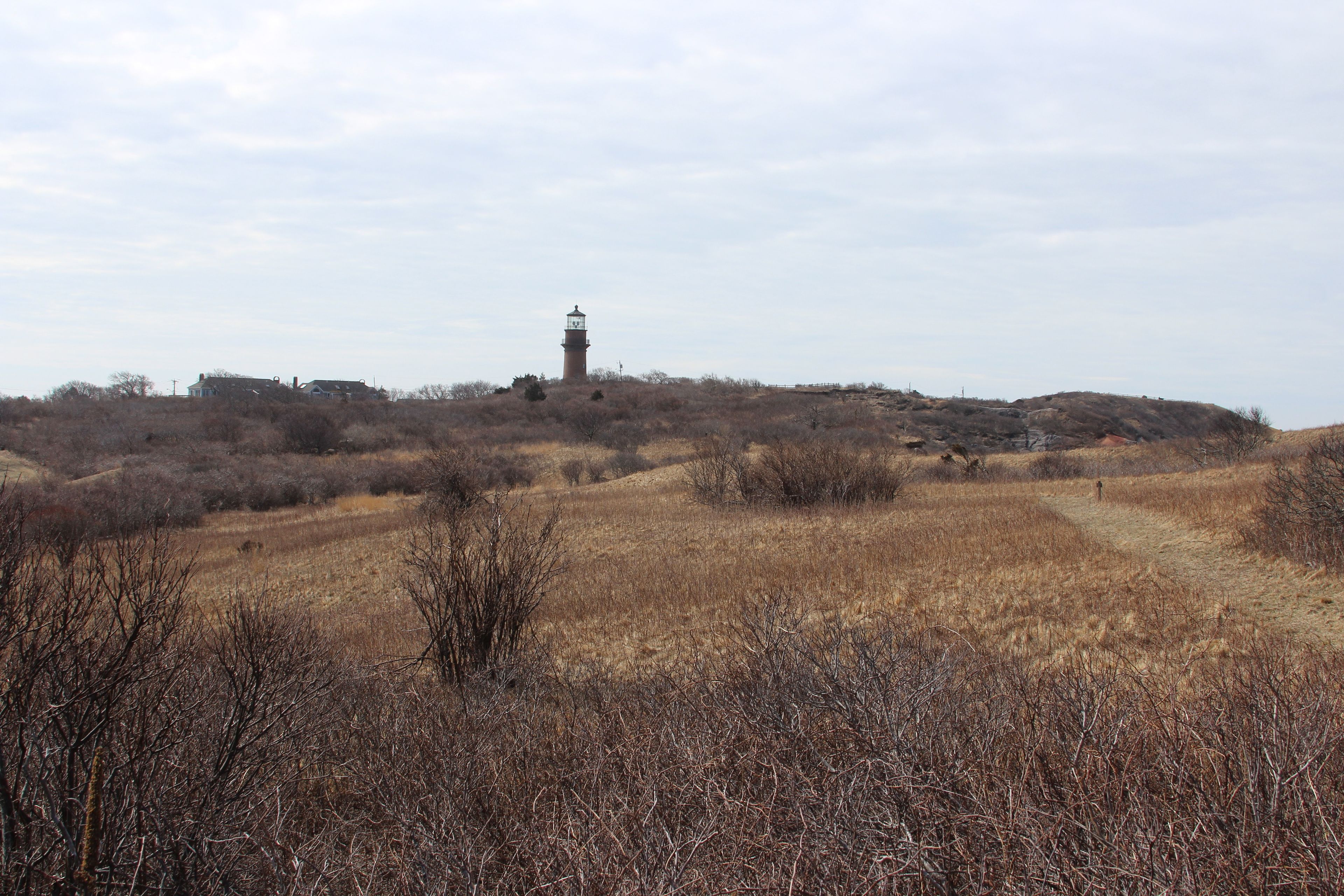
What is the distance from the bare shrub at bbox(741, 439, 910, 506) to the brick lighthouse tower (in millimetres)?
49992

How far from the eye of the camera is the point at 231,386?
68750 mm

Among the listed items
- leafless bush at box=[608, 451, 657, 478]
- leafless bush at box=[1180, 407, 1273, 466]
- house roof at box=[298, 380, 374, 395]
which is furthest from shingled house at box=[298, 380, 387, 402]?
leafless bush at box=[1180, 407, 1273, 466]

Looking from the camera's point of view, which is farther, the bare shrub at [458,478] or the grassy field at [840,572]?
the bare shrub at [458,478]

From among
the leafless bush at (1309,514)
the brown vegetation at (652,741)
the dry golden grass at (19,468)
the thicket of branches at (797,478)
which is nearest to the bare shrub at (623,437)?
the thicket of branches at (797,478)

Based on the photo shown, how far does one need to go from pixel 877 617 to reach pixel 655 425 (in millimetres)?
39197

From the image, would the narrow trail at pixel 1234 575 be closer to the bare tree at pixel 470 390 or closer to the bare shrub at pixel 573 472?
the bare shrub at pixel 573 472

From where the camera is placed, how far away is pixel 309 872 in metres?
3.22

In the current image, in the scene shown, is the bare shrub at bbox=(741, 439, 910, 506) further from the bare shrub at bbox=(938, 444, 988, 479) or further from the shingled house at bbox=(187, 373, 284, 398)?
the shingled house at bbox=(187, 373, 284, 398)

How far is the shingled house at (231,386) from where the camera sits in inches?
2554

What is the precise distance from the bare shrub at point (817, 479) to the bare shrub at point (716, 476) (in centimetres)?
44

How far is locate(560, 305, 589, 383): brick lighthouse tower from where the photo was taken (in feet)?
230

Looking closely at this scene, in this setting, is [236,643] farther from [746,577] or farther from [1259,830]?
[746,577]

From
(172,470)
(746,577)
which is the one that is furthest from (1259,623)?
(172,470)

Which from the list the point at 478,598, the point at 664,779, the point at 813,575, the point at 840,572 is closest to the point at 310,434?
the point at 813,575
